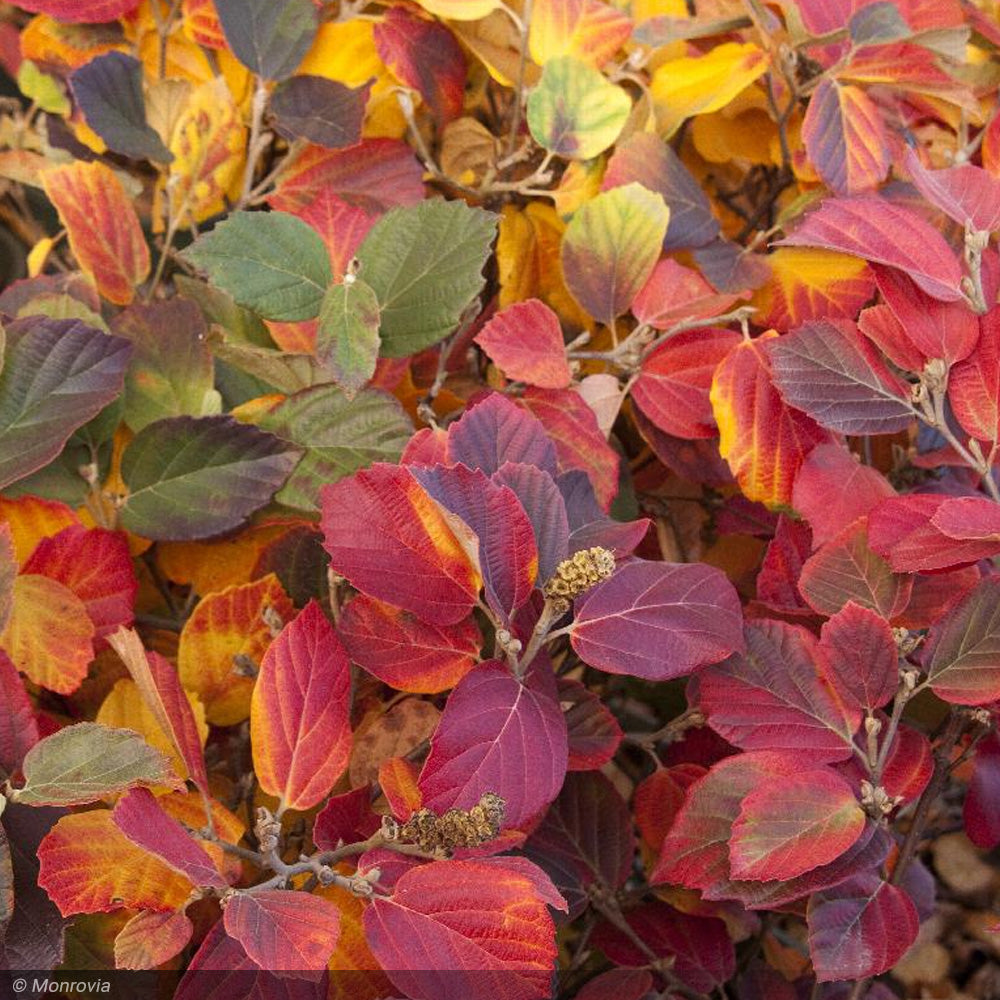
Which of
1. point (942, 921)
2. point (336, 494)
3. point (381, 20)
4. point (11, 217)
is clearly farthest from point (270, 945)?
point (942, 921)

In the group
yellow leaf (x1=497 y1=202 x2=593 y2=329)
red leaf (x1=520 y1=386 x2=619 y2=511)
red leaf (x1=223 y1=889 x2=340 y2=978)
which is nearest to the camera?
red leaf (x1=223 y1=889 x2=340 y2=978)

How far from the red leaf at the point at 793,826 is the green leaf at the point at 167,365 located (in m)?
0.38

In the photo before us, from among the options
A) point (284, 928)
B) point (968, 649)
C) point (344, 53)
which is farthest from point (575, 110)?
point (284, 928)

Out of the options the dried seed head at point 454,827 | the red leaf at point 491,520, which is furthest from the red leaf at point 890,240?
the dried seed head at point 454,827

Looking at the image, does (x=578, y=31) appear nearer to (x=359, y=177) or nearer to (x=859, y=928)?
(x=359, y=177)

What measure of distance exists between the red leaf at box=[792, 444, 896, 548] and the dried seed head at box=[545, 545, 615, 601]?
168mm

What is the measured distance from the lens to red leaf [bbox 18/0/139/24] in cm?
75

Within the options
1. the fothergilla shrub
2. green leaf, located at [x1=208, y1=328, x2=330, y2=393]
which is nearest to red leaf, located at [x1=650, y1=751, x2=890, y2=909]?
the fothergilla shrub

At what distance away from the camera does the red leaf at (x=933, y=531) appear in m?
0.52

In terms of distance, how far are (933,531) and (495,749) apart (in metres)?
0.23

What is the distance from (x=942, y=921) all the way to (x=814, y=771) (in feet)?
2.74

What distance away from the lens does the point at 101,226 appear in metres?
0.72

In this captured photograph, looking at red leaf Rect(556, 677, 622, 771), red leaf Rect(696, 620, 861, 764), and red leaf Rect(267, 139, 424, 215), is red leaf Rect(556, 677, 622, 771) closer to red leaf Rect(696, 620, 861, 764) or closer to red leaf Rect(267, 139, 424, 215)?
red leaf Rect(696, 620, 861, 764)

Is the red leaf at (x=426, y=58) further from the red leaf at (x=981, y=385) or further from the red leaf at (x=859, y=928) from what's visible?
the red leaf at (x=859, y=928)
